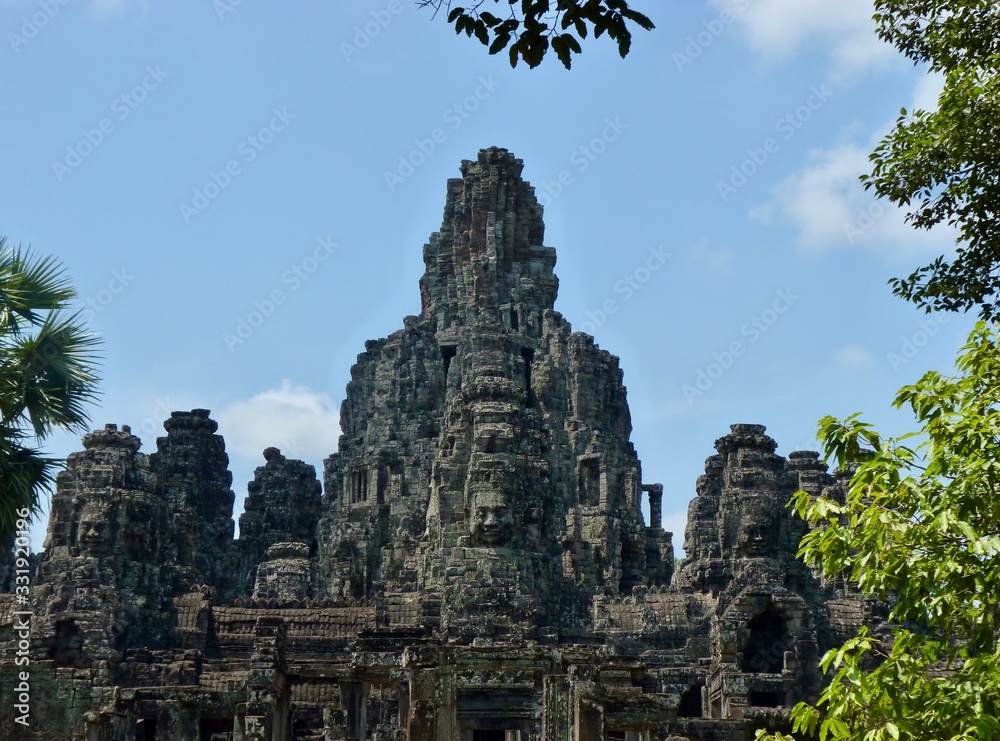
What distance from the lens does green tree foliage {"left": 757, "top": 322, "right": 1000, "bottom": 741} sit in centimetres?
1595

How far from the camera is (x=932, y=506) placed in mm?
16625

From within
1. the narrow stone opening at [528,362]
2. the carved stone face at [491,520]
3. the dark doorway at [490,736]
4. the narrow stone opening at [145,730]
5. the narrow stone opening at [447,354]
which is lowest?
the dark doorway at [490,736]

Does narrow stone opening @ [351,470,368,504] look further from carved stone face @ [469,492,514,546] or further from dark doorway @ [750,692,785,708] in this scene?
dark doorway @ [750,692,785,708]

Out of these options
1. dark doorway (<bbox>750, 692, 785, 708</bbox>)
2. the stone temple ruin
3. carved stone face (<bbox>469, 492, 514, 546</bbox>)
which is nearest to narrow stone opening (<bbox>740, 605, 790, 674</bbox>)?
the stone temple ruin

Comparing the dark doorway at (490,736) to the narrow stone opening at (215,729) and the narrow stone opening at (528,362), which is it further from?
the narrow stone opening at (528,362)

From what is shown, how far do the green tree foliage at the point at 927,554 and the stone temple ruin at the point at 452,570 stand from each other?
47.1ft

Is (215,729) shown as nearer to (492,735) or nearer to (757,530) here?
(492,735)

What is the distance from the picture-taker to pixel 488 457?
160 feet

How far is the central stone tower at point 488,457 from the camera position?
47.2 m

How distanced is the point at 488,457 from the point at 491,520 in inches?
101

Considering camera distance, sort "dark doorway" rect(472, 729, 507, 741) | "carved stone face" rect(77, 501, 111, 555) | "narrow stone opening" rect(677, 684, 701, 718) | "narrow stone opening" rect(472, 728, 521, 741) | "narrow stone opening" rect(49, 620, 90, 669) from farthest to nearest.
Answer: "carved stone face" rect(77, 501, 111, 555) < "narrow stone opening" rect(49, 620, 90, 669) < "narrow stone opening" rect(677, 684, 701, 718) < "dark doorway" rect(472, 729, 507, 741) < "narrow stone opening" rect(472, 728, 521, 741)

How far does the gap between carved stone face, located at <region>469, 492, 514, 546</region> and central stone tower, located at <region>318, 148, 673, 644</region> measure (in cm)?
4

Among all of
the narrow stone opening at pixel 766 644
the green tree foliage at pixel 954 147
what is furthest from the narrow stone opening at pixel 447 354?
the green tree foliage at pixel 954 147

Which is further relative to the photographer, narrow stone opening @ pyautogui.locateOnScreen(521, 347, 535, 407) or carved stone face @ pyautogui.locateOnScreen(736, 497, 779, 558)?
narrow stone opening @ pyautogui.locateOnScreen(521, 347, 535, 407)
